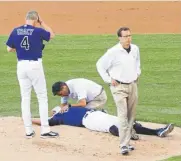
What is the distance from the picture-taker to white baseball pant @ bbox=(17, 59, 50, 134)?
36.2 ft

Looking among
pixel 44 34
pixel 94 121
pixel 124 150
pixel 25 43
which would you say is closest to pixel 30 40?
pixel 25 43

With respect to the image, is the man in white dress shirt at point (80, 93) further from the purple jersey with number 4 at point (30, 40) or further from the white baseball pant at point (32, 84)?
the purple jersey with number 4 at point (30, 40)

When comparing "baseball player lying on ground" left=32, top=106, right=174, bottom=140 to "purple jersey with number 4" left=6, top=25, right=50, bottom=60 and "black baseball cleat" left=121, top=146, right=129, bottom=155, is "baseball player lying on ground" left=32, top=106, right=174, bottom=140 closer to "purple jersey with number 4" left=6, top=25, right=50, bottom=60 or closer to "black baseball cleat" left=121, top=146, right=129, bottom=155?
"black baseball cleat" left=121, top=146, right=129, bottom=155

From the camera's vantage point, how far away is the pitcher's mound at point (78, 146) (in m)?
10.3

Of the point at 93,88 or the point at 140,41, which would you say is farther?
the point at 140,41

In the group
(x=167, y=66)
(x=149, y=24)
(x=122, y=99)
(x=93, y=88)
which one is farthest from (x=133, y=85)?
(x=149, y=24)

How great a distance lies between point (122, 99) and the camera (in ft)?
34.2

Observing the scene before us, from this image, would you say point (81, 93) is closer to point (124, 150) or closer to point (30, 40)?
point (30, 40)

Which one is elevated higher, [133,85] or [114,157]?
[133,85]

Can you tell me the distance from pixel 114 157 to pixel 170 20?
1724 cm

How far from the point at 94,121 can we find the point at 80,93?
606 mm

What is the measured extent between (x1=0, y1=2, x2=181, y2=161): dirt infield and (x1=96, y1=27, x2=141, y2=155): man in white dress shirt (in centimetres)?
44

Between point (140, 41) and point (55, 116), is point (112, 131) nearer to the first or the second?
point (55, 116)

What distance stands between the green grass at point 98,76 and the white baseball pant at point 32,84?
2.38 m
